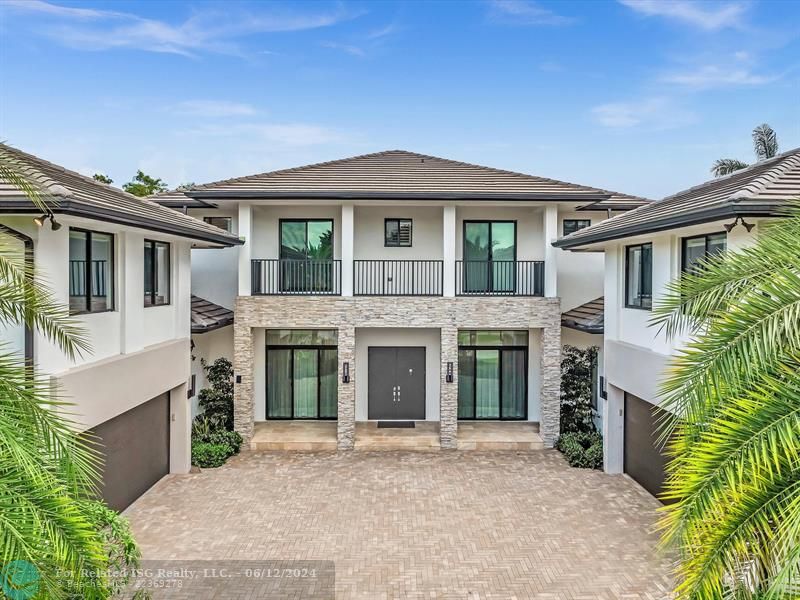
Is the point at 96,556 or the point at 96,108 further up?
the point at 96,108

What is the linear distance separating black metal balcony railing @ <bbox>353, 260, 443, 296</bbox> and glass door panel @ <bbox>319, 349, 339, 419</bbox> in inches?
98.7

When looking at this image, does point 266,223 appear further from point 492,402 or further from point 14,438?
point 14,438

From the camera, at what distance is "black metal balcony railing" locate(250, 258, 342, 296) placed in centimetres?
1470

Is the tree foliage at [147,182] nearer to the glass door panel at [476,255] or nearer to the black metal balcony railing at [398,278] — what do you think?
the black metal balcony railing at [398,278]

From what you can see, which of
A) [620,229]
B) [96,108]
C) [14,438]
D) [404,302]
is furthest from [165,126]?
[14,438]

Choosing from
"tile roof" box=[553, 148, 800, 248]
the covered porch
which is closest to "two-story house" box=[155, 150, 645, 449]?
the covered porch

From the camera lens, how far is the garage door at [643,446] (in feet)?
34.9

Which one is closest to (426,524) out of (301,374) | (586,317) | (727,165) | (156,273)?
(301,374)

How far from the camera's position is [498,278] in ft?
49.8

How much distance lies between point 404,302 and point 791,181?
9.03 meters

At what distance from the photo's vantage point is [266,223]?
15.3 m

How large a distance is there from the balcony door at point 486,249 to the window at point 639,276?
4.15 metres

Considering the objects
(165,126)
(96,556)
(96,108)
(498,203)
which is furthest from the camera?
(165,126)

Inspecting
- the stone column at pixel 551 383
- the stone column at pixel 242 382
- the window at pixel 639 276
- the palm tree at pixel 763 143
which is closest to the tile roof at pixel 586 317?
the stone column at pixel 551 383
